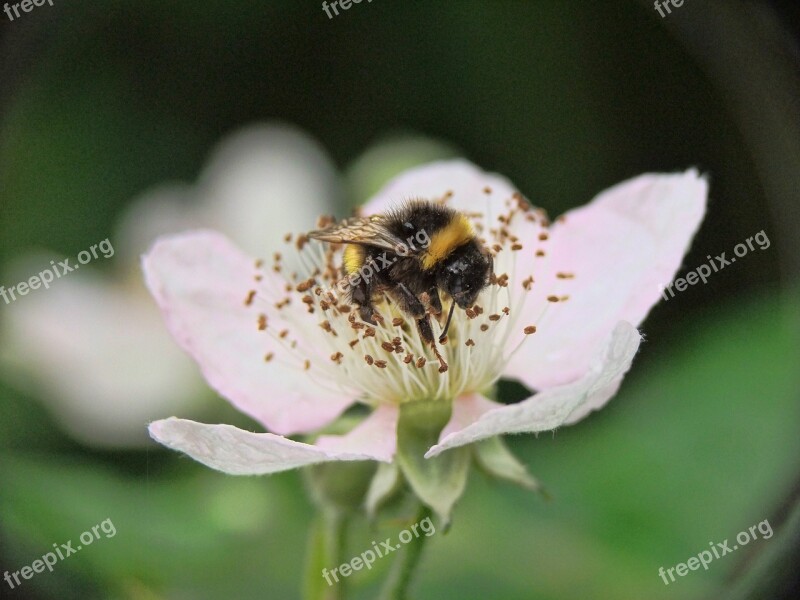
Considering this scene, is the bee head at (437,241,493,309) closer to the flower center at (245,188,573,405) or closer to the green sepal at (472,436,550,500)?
the flower center at (245,188,573,405)

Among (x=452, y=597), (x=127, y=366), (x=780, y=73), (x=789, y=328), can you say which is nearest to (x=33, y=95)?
(x=127, y=366)

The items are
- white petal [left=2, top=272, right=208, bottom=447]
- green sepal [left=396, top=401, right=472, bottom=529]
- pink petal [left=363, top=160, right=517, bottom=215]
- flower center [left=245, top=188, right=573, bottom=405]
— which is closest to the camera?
green sepal [left=396, top=401, right=472, bottom=529]

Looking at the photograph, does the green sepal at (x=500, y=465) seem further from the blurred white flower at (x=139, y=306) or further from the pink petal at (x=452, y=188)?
the blurred white flower at (x=139, y=306)

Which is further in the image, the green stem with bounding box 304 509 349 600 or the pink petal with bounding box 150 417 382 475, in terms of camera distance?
the green stem with bounding box 304 509 349 600

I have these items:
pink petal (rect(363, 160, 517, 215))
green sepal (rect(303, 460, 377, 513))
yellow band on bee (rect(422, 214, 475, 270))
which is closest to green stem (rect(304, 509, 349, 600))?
green sepal (rect(303, 460, 377, 513))

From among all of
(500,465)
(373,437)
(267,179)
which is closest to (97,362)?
(267,179)

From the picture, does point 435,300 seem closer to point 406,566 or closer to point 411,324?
point 411,324

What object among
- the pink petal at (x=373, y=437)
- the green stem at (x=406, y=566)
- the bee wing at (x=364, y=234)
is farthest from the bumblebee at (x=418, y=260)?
the green stem at (x=406, y=566)

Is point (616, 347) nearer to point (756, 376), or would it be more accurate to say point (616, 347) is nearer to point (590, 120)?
point (756, 376)
